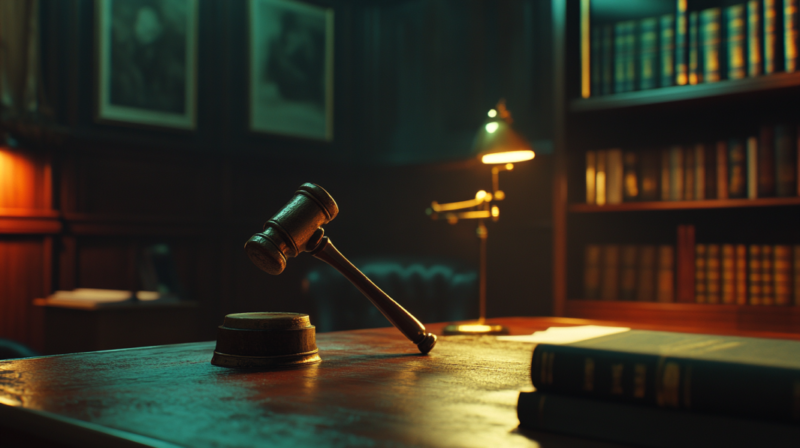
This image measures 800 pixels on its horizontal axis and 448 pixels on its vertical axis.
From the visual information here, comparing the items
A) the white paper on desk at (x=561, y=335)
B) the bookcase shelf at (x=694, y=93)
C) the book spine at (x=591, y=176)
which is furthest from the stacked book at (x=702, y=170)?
the white paper on desk at (x=561, y=335)

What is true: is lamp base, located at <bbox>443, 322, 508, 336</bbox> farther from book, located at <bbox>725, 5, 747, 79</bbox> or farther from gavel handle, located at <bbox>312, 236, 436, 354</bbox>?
book, located at <bbox>725, 5, 747, 79</bbox>

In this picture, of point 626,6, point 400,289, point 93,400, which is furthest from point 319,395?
point 626,6

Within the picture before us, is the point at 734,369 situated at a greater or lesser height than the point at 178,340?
greater

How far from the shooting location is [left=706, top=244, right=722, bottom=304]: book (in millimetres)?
2824

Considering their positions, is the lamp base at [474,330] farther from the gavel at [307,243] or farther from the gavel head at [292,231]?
the gavel head at [292,231]

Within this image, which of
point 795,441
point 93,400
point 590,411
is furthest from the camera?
point 93,400

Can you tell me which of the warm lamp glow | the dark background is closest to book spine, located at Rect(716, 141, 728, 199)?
the dark background

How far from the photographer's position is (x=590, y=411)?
72cm

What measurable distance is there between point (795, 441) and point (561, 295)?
99.3 inches

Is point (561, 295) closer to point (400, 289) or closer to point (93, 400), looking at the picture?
point (400, 289)

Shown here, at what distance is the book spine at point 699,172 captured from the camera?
2.88 metres

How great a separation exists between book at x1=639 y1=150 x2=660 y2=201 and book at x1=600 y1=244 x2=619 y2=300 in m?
0.27

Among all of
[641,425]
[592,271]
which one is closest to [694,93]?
[592,271]

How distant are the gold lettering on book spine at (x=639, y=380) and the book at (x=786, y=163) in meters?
2.39
